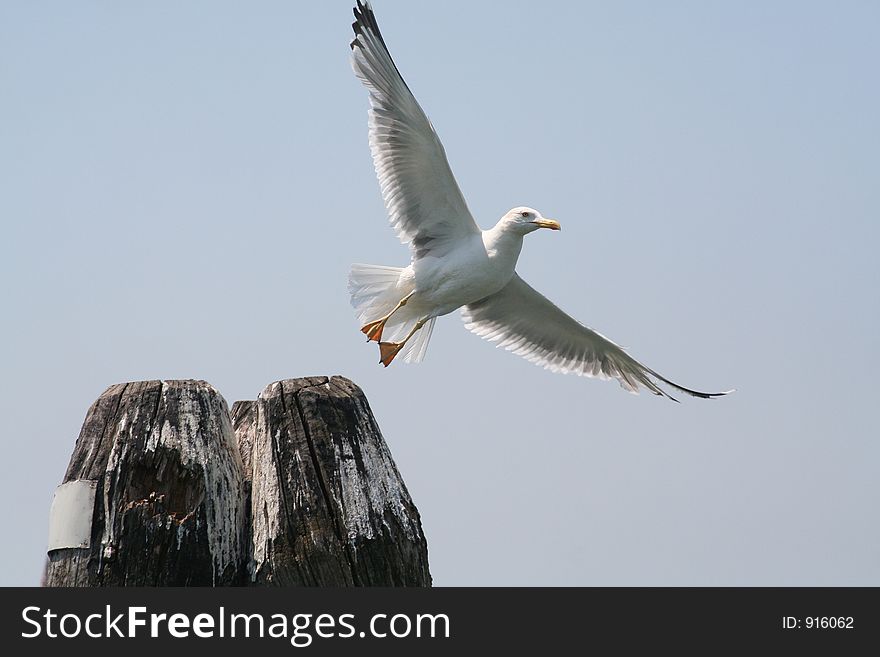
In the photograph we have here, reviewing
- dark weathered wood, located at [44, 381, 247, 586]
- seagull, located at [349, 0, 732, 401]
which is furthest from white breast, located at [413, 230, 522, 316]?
dark weathered wood, located at [44, 381, 247, 586]

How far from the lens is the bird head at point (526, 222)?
8.40m

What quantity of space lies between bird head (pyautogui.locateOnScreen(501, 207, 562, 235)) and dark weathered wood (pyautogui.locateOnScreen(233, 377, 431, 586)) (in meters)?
3.71

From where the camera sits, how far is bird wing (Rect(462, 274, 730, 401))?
9.27m

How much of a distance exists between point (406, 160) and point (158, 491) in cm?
417

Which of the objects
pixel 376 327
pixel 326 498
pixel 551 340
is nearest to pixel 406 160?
pixel 376 327

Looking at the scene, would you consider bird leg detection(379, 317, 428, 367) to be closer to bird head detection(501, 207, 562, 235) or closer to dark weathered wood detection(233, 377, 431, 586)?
bird head detection(501, 207, 562, 235)

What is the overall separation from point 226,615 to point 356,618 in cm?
51

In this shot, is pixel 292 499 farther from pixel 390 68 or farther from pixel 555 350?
pixel 555 350

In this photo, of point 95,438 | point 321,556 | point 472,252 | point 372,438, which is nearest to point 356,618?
point 321,556

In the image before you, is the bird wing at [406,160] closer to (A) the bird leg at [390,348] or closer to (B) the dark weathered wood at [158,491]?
(A) the bird leg at [390,348]

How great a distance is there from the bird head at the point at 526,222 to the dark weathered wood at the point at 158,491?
13.3ft

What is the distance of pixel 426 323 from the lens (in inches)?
346

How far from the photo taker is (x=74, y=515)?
4.56 meters

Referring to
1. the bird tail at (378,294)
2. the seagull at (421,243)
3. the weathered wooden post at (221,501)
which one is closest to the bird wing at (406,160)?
the seagull at (421,243)
